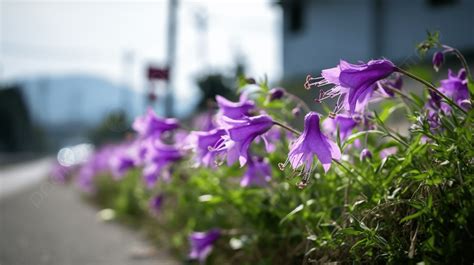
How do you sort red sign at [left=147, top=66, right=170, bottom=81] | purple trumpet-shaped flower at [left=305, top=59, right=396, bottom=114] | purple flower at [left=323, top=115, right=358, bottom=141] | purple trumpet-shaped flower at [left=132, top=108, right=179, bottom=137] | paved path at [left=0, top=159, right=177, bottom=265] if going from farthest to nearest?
red sign at [left=147, top=66, right=170, bottom=81] → paved path at [left=0, top=159, right=177, bottom=265] → purple trumpet-shaped flower at [left=132, top=108, right=179, bottom=137] → purple flower at [left=323, top=115, right=358, bottom=141] → purple trumpet-shaped flower at [left=305, top=59, right=396, bottom=114]

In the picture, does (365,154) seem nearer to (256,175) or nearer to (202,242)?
(256,175)

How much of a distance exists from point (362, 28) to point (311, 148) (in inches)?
436

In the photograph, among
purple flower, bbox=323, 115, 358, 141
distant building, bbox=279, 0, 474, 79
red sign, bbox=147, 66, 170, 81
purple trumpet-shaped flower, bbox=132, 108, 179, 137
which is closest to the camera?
purple flower, bbox=323, 115, 358, 141

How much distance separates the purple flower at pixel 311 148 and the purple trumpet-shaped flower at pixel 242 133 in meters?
0.17

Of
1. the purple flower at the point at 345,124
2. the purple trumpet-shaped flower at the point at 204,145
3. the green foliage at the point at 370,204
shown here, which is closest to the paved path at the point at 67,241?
the green foliage at the point at 370,204

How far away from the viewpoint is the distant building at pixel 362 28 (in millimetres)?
9914

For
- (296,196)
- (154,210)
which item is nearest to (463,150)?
(296,196)

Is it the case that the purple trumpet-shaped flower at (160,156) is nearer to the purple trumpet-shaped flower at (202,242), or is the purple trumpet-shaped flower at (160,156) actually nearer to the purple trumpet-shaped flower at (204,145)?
the purple trumpet-shaped flower at (202,242)

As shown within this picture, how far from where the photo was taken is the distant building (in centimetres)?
991

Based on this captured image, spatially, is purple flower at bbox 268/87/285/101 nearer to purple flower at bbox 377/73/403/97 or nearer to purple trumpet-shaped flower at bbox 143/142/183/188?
purple flower at bbox 377/73/403/97

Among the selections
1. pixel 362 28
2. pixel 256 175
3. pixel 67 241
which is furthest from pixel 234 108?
pixel 362 28

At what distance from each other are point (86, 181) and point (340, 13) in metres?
7.70

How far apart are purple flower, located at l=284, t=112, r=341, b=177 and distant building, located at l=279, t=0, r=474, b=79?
8.36 meters

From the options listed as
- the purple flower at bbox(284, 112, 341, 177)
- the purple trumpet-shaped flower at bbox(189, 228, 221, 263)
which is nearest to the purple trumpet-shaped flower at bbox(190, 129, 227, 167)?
the purple flower at bbox(284, 112, 341, 177)
